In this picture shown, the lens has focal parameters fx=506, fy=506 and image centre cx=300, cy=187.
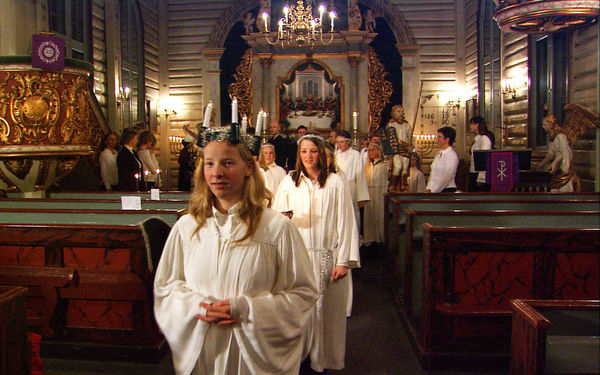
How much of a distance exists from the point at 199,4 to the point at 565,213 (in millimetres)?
12626

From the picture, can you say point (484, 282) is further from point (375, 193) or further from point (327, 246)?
point (375, 193)

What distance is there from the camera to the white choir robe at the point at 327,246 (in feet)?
11.3

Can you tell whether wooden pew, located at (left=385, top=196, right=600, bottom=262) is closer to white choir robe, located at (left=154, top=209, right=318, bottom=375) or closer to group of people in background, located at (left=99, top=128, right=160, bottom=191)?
white choir robe, located at (left=154, top=209, right=318, bottom=375)

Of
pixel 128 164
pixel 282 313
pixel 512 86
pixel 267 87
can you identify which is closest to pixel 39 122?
pixel 128 164

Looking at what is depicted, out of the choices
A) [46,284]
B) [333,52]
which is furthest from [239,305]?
[333,52]

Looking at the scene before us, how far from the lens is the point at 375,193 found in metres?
7.83

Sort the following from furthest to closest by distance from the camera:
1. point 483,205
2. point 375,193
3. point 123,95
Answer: point 123,95
point 375,193
point 483,205

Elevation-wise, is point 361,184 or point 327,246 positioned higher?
point 361,184

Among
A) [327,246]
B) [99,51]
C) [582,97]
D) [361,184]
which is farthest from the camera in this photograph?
[99,51]

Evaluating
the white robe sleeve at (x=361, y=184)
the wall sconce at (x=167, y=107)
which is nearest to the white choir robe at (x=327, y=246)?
the white robe sleeve at (x=361, y=184)

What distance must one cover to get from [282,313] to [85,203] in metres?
3.99

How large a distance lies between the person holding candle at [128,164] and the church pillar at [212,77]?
7090mm

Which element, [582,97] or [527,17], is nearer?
[527,17]

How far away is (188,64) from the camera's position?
1416cm
